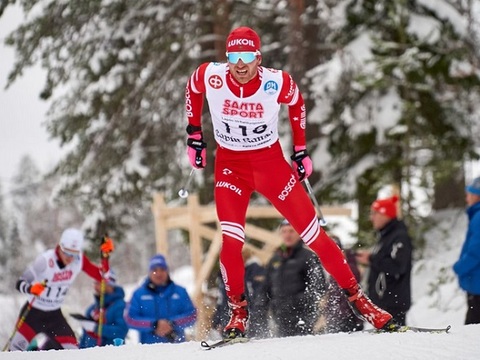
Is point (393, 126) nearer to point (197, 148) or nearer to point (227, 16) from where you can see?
point (227, 16)

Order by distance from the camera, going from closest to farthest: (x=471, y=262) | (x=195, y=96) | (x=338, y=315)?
(x=195, y=96)
(x=471, y=262)
(x=338, y=315)

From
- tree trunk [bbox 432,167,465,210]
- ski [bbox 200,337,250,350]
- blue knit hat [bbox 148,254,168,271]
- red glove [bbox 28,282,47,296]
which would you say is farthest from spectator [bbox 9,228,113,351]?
tree trunk [bbox 432,167,465,210]

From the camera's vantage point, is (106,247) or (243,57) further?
(106,247)

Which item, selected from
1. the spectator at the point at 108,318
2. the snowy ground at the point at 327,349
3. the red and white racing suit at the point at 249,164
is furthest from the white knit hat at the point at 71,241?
the snowy ground at the point at 327,349

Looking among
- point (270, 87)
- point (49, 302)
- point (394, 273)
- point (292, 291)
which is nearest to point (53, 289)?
point (49, 302)

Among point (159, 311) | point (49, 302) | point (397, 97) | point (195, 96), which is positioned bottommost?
point (159, 311)

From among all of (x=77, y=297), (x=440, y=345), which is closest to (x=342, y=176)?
(x=440, y=345)

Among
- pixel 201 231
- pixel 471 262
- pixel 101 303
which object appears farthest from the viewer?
pixel 201 231

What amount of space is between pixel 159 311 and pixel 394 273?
235cm

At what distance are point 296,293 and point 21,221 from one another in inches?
1950

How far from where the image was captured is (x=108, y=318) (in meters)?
8.19

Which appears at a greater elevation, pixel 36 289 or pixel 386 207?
pixel 386 207

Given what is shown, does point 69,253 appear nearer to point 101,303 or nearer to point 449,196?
point 101,303

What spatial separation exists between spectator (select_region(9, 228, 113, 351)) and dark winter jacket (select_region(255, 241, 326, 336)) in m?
1.69
